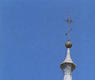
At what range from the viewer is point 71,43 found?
121 ft

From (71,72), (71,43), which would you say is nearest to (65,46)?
(71,43)

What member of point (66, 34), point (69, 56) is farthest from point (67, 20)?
point (69, 56)

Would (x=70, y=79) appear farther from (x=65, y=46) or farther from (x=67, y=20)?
(x=67, y=20)

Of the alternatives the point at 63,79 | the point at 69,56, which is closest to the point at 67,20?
the point at 69,56

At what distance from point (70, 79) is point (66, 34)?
5199 mm

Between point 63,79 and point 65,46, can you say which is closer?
point 63,79

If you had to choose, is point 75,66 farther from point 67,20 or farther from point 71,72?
point 67,20

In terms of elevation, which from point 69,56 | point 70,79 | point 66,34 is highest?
point 66,34

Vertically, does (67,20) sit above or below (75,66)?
above

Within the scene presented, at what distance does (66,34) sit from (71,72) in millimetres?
4307

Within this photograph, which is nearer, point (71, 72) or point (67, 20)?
point (71, 72)

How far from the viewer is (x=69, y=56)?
3666cm

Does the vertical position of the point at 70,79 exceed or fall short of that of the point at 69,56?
it falls short

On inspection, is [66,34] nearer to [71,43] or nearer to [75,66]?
[71,43]
